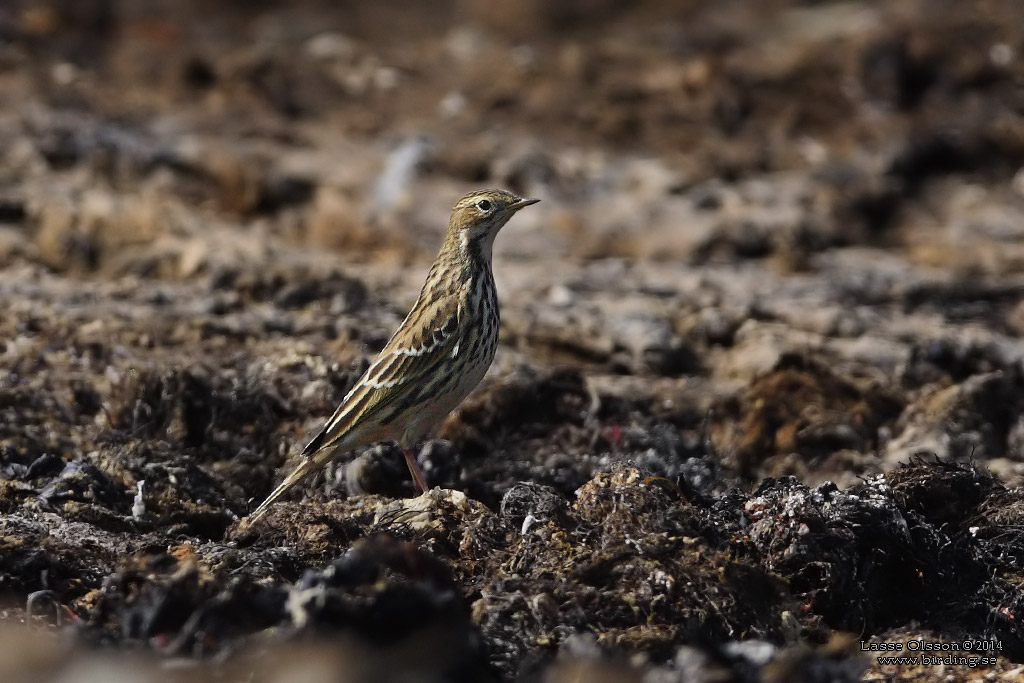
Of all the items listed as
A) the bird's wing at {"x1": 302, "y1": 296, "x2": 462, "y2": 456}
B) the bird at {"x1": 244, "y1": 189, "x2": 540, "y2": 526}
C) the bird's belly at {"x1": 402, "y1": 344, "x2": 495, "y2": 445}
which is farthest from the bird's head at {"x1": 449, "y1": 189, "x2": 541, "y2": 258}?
the bird's belly at {"x1": 402, "y1": 344, "x2": 495, "y2": 445}

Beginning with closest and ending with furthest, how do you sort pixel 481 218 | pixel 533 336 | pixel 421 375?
pixel 421 375
pixel 481 218
pixel 533 336

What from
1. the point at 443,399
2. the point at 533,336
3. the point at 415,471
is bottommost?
the point at 415,471

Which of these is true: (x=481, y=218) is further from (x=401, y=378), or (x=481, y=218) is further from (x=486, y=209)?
(x=401, y=378)

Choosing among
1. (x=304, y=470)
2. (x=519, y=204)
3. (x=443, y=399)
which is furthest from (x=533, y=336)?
(x=304, y=470)

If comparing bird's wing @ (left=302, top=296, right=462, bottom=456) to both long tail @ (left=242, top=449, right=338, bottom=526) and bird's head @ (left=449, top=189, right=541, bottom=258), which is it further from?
bird's head @ (left=449, top=189, right=541, bottom=258)

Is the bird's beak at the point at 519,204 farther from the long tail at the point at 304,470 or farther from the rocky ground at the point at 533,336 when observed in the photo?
the long tail at the point at 304,470

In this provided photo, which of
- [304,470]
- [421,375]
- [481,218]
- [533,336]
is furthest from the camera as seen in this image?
[533,336]

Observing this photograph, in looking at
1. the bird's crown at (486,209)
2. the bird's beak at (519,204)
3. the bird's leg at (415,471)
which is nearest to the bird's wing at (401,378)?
the bird's leg at (415,471)

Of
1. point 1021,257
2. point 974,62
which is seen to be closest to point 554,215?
point 1021,257
